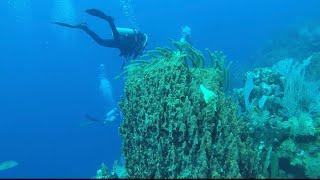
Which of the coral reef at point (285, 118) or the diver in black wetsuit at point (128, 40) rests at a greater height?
the diver in black wetsuit at point (128, 40)

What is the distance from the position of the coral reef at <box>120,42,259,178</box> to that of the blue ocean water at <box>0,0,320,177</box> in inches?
401

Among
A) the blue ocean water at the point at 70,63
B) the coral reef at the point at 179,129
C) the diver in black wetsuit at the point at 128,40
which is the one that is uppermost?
the blue ocean water at the point at 70,63

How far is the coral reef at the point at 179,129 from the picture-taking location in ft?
16.4

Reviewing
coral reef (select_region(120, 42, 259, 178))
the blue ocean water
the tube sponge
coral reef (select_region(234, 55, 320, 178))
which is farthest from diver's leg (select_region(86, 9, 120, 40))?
the tube sponge

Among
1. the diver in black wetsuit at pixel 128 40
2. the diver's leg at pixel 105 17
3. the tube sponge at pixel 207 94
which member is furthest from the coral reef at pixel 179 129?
the diver in black wetsuit at pixel 128 40

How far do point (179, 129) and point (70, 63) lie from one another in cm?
9362

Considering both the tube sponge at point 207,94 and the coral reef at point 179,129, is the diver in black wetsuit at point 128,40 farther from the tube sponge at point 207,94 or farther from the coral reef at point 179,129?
the tube sponge at point 207,94

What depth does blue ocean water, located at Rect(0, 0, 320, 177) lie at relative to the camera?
158ft

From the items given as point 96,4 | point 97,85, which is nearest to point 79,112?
point 97,85

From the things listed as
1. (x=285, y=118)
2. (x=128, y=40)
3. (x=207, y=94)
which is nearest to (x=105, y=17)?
(x=128, y=40)

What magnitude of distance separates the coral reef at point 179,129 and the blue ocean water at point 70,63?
10.2 m

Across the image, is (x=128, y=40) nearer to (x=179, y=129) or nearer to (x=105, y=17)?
(x=105, y=17)

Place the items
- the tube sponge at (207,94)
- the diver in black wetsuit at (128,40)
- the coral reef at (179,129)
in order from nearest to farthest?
the coral reef at (179,129) < the tube sponge at (207,94) < the diver in black wetsuit at (128,40)

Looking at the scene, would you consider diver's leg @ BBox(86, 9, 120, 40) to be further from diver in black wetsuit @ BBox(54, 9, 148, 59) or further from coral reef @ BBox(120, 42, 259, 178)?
coral reef @ BBox(120, 42, 259, 178)
